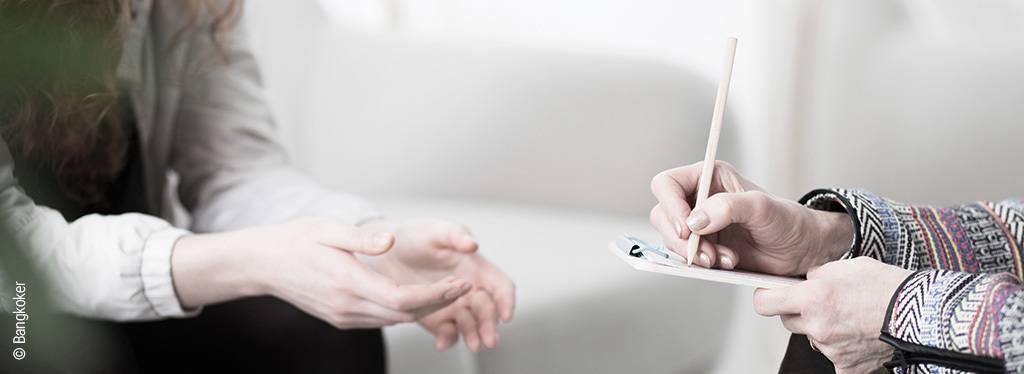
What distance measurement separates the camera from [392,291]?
1.79 feet

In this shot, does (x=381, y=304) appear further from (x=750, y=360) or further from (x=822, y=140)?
(x=822, y=140)

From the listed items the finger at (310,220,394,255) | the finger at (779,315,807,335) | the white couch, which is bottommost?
the white couch

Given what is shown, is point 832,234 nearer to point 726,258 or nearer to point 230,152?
point 726,258

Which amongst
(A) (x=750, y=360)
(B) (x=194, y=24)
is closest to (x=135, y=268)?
(B) (x=194, y=24)

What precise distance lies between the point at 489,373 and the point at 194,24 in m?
0.36

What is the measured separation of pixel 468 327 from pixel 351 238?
0.13m

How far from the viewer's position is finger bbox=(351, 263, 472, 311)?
1.79 ft

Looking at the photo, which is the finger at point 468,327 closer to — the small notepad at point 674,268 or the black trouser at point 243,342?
the black trouser at point 243,342

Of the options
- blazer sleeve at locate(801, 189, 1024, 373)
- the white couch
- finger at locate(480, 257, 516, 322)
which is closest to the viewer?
blazer sleeve at locate(801, 189, 1024, 373)

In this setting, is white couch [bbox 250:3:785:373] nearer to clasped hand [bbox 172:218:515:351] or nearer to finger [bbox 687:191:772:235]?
clasped hand [bbox 172:218:515:351]

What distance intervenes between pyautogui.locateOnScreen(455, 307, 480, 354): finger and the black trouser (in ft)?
0.24

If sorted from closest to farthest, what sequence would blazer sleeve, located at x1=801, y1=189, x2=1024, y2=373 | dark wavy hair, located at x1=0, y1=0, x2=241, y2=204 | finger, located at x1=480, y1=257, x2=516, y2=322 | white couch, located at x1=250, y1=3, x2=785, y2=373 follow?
blazer sleeve, located at x1=801, y1=189, x2=1024, y2=373
dark wavy hair, located at x1=0, y1=0, x2=241, y2=204
finger, located at x1=480, y1=257, x2=516, y2=322
white couch, located at x1=250, y1=3, x2=785, y2=373

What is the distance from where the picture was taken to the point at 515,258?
0.92 metres

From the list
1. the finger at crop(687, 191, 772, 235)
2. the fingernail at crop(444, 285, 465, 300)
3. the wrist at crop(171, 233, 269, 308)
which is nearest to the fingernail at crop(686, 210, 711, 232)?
the finger at crop(687, 191, 772, 235)
